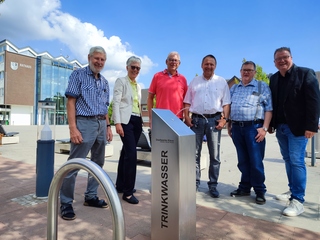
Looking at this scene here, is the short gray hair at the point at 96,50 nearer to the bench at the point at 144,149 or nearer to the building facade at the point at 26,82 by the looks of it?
the bench at the point at 144,149

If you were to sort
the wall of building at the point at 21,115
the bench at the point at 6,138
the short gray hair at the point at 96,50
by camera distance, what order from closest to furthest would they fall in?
the short gray hair at the point at 96,50 < the bench at the point at 6,138 < the wall of building at the point at 21,115

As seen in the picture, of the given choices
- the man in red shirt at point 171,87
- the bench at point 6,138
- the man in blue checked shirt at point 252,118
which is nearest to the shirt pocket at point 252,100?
the man in blue checked shirt at point 252,118

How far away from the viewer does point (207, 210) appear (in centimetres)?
326

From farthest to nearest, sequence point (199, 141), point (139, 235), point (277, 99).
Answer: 1. point (199, 141)
2. point (277, 99)
3. point (139, 235)

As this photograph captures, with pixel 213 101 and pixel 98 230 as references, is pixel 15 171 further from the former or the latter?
pixel 213 101

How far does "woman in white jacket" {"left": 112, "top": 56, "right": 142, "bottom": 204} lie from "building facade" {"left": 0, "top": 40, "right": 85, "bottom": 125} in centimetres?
4753

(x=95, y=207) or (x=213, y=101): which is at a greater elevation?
(x=213, y=101)

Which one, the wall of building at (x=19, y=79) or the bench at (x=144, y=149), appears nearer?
the bench at (x=144, y=149)

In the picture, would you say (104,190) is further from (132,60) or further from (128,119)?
(132,60)

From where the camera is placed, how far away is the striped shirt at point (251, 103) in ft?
11.5

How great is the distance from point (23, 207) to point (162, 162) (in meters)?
2.29

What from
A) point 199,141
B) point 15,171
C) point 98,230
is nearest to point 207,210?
point 199,141

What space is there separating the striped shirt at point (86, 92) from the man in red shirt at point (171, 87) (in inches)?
36.1

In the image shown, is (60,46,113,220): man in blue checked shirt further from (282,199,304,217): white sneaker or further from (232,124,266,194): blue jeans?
(282,199,304,217): white sneaker
